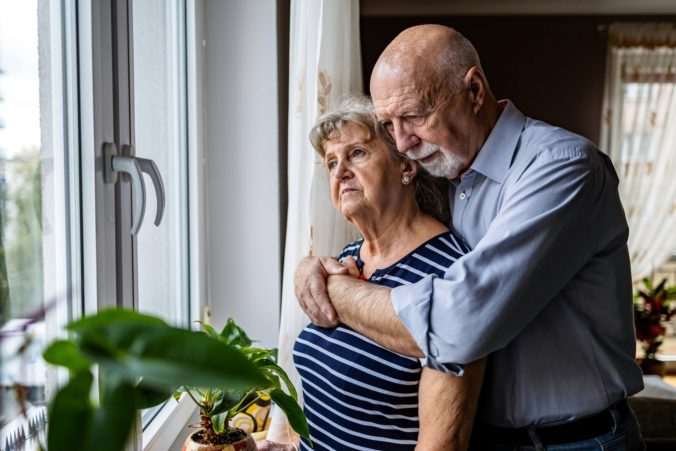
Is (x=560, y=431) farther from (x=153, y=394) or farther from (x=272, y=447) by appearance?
(x=153, y=394)

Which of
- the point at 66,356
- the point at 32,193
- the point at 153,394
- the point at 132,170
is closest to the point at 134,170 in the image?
the point at 132,170

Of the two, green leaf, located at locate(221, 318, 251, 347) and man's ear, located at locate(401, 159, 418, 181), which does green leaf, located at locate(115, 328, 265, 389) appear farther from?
green leaf, located at locate(221, 318, 251, 347)

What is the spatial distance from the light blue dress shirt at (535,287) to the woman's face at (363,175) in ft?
0.46

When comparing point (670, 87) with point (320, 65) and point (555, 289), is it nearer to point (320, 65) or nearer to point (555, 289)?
point (320, 65)

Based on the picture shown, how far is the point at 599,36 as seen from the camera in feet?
17.4

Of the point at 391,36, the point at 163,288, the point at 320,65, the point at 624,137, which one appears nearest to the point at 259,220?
the point at 163,288

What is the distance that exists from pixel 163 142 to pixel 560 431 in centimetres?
120

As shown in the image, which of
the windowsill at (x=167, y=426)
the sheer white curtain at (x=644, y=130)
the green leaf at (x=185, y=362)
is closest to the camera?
the green leaf at (x=185, y=362)

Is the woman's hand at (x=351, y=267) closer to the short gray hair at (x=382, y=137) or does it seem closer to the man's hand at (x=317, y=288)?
the man's hand at (x=317, y=288)

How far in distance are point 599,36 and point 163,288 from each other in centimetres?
465

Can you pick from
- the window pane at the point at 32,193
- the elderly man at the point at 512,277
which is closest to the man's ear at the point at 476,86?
the elderly man at the point at 512,277

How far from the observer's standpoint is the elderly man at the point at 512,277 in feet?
3.54

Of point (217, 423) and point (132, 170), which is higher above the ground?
point (132, 170)

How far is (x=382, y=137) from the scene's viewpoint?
1.38m
